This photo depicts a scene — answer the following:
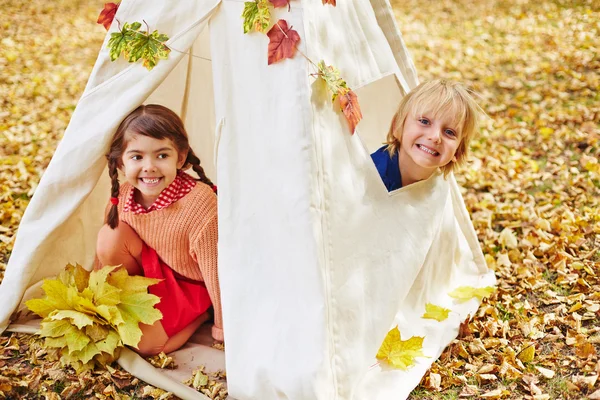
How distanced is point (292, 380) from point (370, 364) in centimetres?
43

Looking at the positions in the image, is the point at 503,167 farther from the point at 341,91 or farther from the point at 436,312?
the point at 341,91

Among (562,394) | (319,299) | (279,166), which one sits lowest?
(562,394)

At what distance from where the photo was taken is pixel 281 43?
2410 mm

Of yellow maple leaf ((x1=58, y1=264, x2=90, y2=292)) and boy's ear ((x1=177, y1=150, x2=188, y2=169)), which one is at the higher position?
boy's ear ((x1=177, y1=150, x2=188, y2=169))

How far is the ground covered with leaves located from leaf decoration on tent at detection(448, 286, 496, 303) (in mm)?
64

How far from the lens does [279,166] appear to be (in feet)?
8.05

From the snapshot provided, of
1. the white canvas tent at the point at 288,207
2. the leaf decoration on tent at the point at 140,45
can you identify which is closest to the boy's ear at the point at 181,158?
the white canvas tent at the point at 288,207

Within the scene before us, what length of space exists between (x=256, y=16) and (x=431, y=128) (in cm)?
90

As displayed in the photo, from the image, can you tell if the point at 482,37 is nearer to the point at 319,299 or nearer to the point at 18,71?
the point at 18,71

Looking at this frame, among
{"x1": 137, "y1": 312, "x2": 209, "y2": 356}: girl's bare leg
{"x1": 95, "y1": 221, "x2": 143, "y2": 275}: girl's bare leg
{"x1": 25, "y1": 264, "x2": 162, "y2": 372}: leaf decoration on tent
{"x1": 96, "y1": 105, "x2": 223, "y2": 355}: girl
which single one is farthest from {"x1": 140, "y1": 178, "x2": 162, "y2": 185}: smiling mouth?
{"x1": 137, "y1": 312, "x2": 209, "y2": 356}: girl's bare leg

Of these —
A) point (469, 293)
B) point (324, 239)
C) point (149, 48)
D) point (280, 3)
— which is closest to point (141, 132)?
point (149, 48)

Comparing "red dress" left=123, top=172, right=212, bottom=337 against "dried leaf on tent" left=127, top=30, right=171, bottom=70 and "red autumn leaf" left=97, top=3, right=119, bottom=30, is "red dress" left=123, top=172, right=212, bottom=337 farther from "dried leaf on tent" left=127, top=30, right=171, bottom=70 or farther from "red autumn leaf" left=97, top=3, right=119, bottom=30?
"red autumn leaf" left=97, top=3, right=119, bottom=30

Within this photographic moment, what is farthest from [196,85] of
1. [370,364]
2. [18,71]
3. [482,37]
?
[482,37]

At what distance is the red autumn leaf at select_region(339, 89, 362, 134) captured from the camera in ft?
8.34
